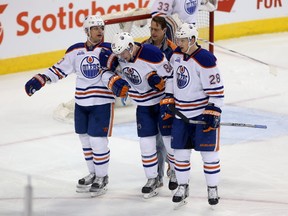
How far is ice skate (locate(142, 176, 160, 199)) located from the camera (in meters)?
6.77

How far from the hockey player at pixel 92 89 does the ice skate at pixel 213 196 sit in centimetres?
78

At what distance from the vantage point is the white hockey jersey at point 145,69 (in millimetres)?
6586

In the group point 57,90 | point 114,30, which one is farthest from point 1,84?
point 114,30

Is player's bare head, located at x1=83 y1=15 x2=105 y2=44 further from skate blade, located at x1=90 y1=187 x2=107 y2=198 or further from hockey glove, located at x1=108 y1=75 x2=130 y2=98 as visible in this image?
skate blade, located at x1=90 y1=187 x2=107 y2=198

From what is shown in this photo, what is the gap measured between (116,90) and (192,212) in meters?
0.90

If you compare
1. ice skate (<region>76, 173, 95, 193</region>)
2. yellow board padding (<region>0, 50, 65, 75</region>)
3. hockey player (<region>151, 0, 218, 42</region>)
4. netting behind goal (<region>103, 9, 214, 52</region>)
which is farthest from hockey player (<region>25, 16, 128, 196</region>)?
yellow board padding (<region>0, 50, 65, 75</region>)

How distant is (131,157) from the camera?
792 centimetres

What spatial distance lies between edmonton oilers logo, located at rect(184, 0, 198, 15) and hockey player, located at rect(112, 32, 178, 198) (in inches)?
79.2

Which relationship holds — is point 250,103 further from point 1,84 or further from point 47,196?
point 47,196

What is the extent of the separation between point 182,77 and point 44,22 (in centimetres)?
469

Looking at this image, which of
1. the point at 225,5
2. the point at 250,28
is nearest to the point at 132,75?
the point at 225,5

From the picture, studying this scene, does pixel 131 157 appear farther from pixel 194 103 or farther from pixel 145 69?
pixel 194 103

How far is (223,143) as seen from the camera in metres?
8.34

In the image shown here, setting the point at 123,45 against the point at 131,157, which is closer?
the point at 123,45
